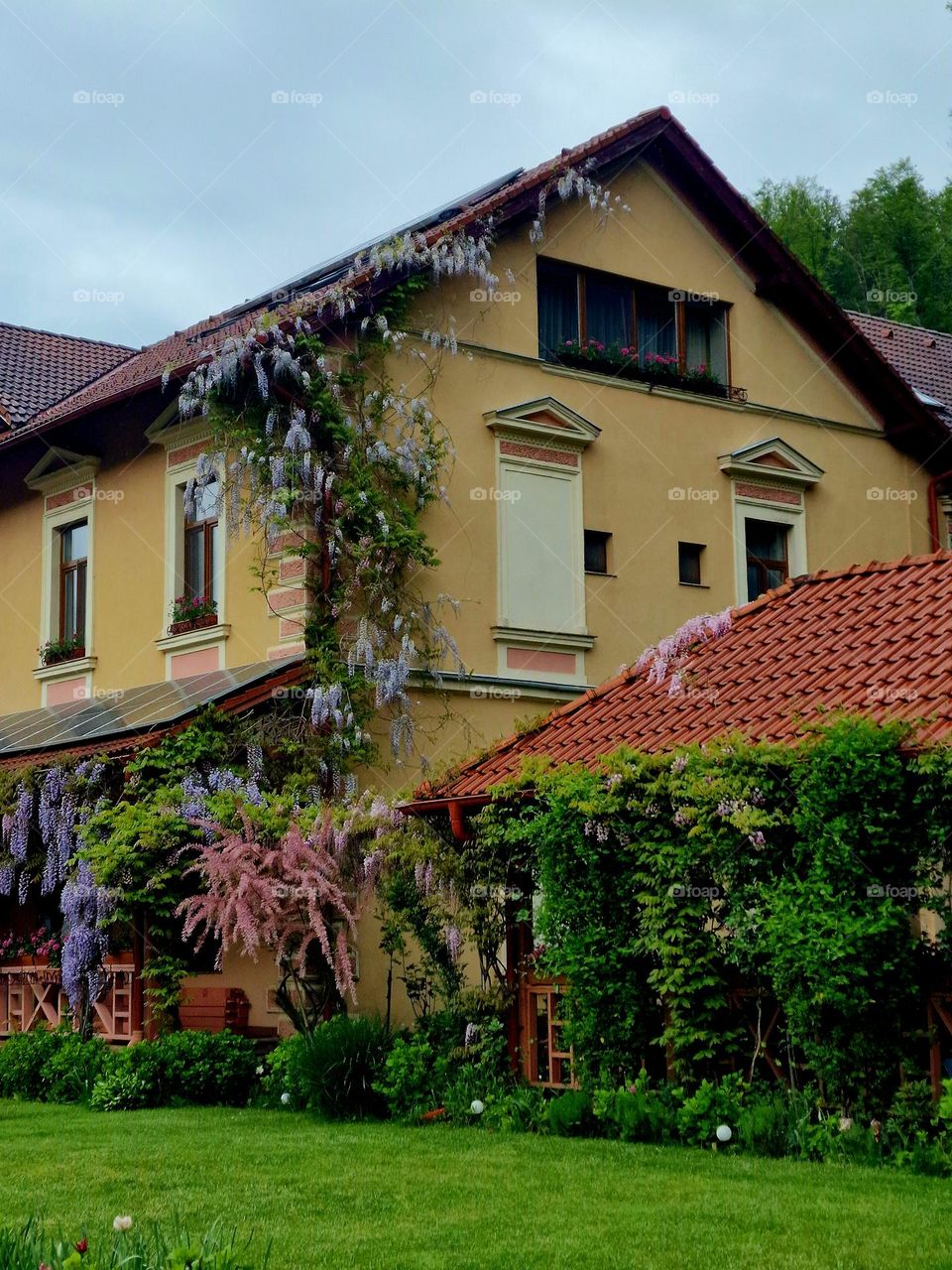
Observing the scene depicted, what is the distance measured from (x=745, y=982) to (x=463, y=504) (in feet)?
27.1

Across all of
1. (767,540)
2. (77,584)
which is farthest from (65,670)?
(767,540)

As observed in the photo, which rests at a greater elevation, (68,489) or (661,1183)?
(68,489)

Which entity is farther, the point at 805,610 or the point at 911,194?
the point at 911,194

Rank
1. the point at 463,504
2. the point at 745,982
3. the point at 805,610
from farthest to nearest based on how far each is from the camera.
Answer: the point at 463,504
the point at 805,610
the point at 745,982

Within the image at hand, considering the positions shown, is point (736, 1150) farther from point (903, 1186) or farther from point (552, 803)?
point (552, 803)

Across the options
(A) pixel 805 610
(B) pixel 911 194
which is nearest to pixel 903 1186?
(A) pixel 805 610

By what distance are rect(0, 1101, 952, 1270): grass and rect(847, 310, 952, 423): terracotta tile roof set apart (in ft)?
54.6

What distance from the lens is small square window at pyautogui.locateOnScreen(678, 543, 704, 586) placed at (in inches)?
799

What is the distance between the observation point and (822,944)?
32.8 feet

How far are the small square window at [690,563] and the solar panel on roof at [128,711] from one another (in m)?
Result: 5.66

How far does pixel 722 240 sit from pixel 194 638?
8663mm

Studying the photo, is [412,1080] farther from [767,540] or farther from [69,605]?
[767,540]

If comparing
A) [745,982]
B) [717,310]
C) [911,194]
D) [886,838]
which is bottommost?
[745,982]

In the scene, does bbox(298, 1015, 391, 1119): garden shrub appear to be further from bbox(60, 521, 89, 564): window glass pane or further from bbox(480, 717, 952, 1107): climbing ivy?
bbox(60, 521, 89, 564): window glass pane
